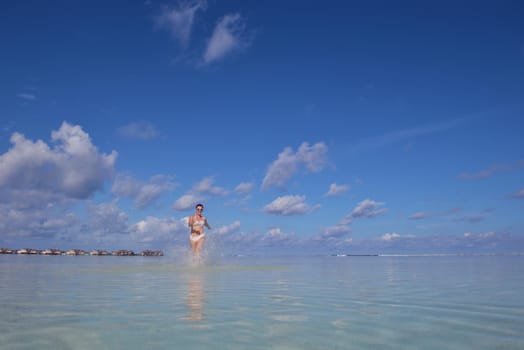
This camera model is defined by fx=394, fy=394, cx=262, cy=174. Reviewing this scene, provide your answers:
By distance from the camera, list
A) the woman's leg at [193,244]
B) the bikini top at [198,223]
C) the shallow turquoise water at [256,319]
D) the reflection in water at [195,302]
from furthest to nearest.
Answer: the woman's leg at [193,244], the bikini top at [198,223], the reflection in water at [195,302], the shallow turquoise water at [256,319]

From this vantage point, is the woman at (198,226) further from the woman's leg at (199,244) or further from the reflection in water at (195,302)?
the reflection in water at (195,302)

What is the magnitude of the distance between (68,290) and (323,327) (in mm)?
7655

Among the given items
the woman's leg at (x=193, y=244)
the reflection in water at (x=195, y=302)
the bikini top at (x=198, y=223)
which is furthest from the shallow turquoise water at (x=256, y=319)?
the woman's leg at (x=193, y=244)

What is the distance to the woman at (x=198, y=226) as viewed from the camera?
81.0 ft

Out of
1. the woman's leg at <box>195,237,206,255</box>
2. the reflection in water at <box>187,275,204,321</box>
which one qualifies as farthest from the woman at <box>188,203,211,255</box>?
the reflection in water at <box>187,275,204,321</box>

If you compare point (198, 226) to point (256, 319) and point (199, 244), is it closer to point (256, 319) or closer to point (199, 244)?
point (199, 244)

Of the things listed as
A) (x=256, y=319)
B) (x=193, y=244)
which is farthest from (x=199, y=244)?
(x=256, y=319)

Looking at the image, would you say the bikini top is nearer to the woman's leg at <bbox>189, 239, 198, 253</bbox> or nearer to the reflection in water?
the woman's leg at <bbox>189, 239, 198, 253</bbox>

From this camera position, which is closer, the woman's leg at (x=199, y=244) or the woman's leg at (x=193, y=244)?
the woman's leg at (x=199, y=244)

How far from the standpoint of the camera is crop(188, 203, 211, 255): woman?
81.0 ft

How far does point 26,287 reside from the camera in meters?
11.4

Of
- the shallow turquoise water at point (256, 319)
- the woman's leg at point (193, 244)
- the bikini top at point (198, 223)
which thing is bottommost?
the shallow turquoise water at point (256, 319)

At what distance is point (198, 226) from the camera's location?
24.7 meters

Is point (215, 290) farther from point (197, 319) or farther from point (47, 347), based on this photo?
Result: point (47, 347)
